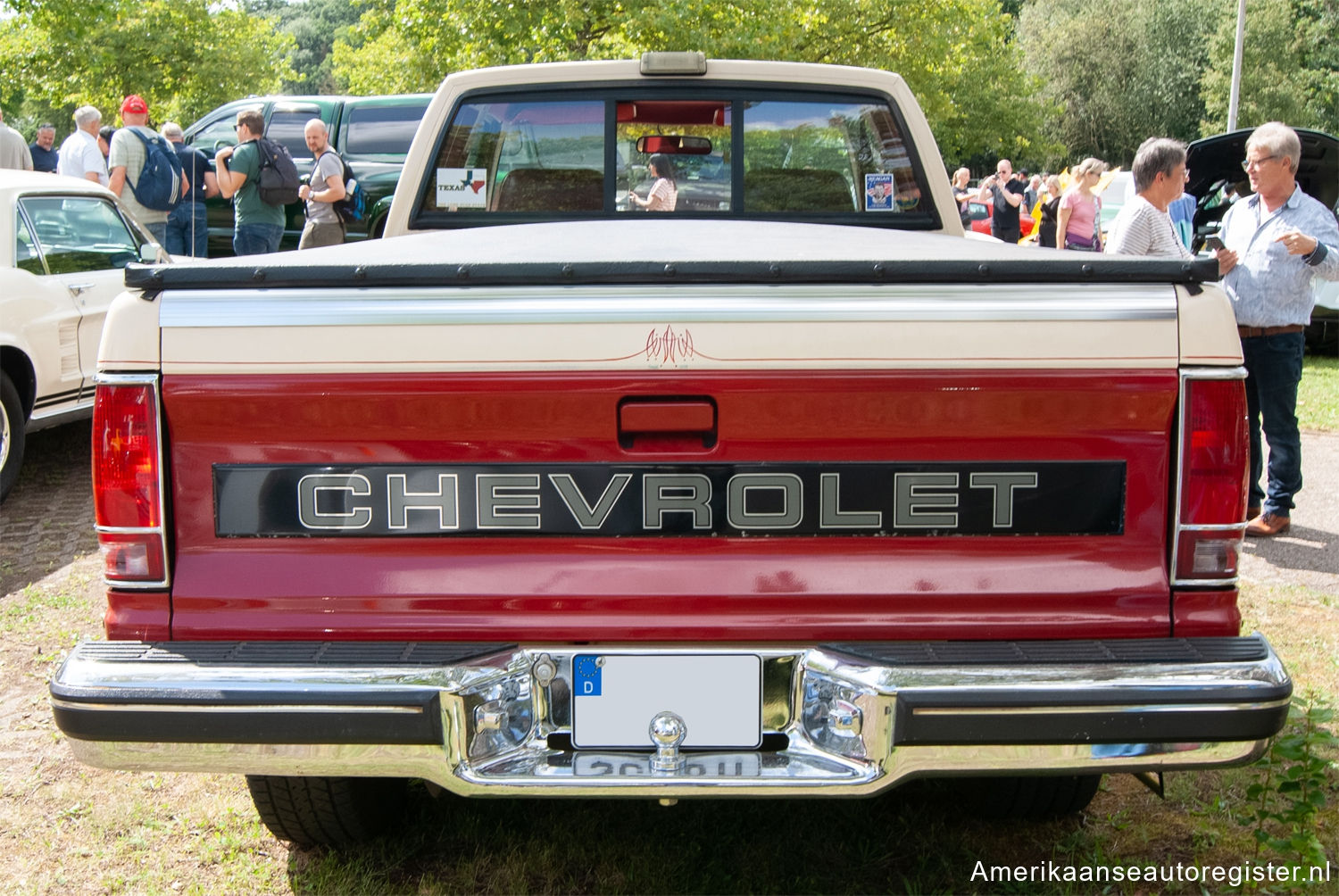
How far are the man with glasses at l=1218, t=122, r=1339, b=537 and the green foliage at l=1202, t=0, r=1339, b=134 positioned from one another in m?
44.6

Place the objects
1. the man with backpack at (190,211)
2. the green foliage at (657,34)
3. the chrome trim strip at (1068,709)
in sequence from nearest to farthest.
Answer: the chrome trim strip at (1068,709) → the man with backpack at (190,211) → the green foliage at (657,34)

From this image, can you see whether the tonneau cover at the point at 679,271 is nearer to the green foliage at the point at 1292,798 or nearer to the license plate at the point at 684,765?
the license plate at the point at 684,765

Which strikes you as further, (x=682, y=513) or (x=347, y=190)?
(x=347, y=190)

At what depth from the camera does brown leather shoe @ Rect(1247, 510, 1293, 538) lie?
249 inches

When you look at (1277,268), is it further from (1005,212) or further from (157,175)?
(1005,212)

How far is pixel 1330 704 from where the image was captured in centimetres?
403

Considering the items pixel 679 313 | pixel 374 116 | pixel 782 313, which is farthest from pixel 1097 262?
pixel 374 116

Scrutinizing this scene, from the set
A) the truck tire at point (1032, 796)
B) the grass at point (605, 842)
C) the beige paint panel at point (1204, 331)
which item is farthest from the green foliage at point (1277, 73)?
the beige paint panel at point (1204, 331)

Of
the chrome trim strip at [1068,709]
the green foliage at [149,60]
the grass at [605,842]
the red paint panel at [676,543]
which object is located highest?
the green foliage at [149,60]

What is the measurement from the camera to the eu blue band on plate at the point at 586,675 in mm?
2322

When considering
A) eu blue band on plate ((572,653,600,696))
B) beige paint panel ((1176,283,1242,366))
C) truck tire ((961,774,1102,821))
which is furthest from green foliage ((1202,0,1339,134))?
eu blue band on plate ((572,653,600,696))

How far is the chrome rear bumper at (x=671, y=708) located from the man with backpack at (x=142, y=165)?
9.37 m

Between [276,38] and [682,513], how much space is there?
42.8 meters

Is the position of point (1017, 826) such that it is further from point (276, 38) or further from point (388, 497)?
point (276, 38)
